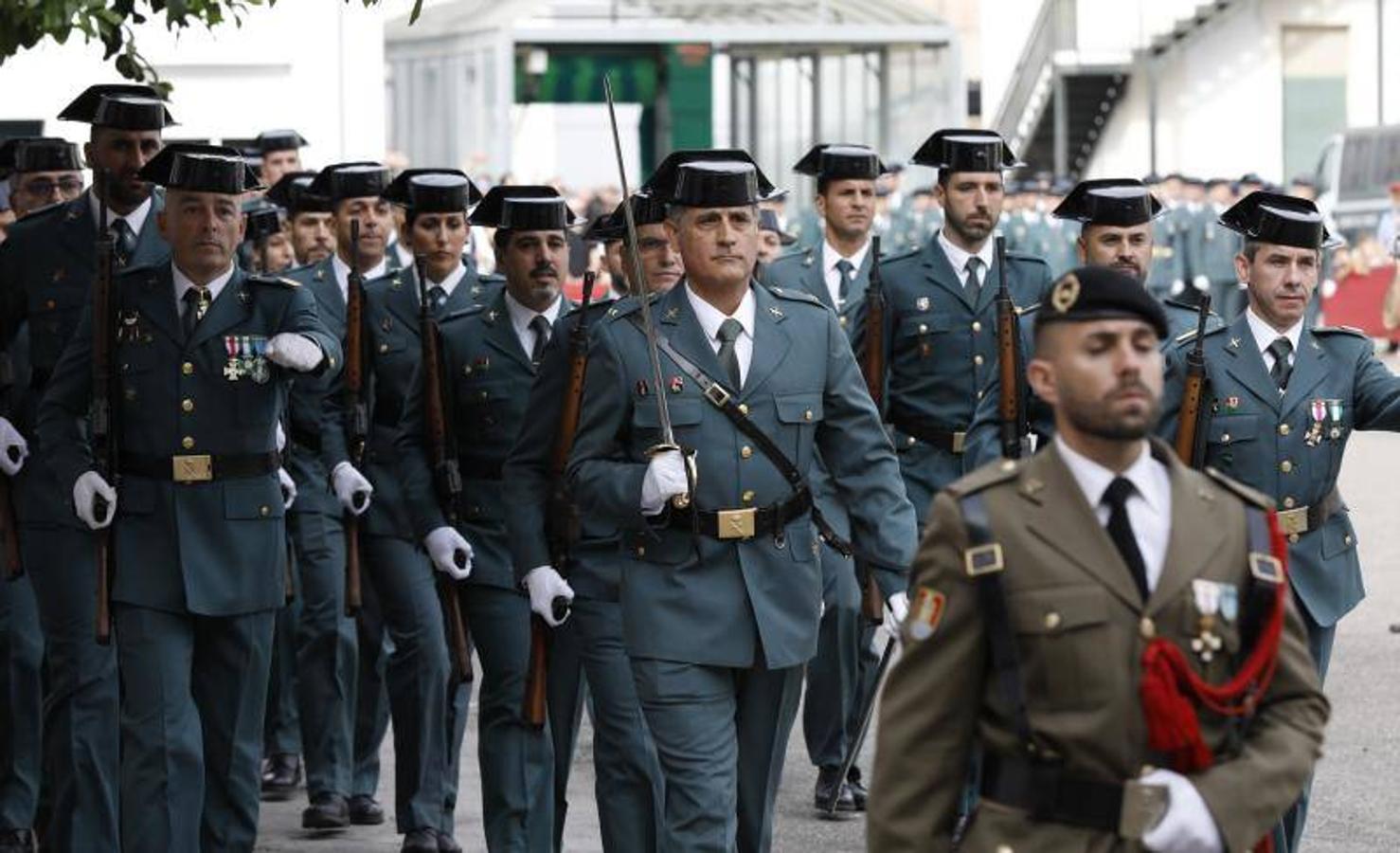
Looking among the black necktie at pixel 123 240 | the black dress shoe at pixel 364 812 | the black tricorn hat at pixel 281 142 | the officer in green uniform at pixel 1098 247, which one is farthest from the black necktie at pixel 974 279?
the black tricorn hat at pixel 281 142

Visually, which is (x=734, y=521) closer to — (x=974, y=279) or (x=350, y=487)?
(x=350, y=487)

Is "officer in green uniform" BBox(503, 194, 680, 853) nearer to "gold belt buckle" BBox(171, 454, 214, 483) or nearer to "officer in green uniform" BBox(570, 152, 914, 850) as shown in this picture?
"officer in green uniform" BBox(570, 152, 914, 850)

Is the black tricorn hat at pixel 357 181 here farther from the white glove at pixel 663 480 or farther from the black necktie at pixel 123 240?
the white glove at pixel 663 480

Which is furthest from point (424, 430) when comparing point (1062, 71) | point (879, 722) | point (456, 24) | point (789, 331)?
point (1062, 71)

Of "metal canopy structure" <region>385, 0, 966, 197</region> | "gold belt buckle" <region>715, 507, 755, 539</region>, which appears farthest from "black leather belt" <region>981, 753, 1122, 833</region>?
"metal canopy structure" <region>385, 0, 966, 197</region>

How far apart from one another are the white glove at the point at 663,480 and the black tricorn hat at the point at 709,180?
72 cm

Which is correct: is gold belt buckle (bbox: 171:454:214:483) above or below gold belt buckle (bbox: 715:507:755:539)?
above

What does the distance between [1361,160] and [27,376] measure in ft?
110

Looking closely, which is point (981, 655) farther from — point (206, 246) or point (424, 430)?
point (424, 430)

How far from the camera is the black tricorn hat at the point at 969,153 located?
11070 mm

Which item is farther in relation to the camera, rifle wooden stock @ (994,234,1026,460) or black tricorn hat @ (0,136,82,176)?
black tricorn hat @ (0,136,82,176)

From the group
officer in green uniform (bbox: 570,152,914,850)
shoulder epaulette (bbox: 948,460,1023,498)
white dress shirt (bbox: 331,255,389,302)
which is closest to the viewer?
shoulder epaulette (bbox: 948,460,1023,498)

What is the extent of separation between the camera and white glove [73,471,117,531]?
28.7ft

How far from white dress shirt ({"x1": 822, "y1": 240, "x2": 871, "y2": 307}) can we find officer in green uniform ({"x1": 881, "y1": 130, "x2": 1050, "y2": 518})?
1220mm
